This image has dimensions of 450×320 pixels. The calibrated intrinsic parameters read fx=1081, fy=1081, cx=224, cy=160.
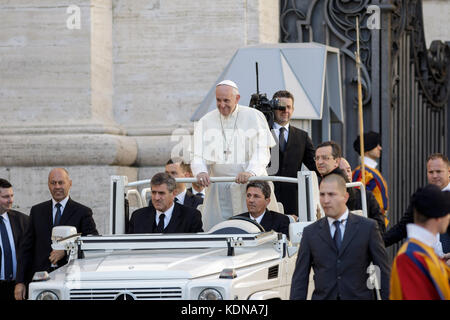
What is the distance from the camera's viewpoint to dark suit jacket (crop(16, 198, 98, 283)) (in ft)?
30.3

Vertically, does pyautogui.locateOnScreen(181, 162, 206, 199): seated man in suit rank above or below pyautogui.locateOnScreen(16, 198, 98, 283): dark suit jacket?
above

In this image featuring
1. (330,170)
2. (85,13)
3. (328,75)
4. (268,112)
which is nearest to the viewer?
(330,170)

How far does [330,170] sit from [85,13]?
5056 millimetres

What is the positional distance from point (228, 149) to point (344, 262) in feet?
9.28

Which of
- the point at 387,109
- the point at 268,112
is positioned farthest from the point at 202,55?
the point at 268,112

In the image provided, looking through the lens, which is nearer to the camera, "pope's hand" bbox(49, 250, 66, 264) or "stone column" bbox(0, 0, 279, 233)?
"pope's hand" bbox(49, 250, 66, 264)

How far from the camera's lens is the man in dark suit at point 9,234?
32.0 ft

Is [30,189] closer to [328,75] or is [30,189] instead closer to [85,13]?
[85,13]

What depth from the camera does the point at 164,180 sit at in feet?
28.4

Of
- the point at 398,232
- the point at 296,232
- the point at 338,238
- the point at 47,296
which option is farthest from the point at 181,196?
the point at 338,238

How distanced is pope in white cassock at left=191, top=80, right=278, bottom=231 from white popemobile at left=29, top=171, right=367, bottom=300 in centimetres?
42

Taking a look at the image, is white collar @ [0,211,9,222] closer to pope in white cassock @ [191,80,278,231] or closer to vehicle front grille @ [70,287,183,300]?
pope in white cassock @ [191,80,278,231]

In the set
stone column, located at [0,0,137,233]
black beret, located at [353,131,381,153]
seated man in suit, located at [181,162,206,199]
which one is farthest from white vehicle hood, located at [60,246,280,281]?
stone column, located at [0,0,137,233]

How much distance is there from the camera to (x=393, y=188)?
523 inches
